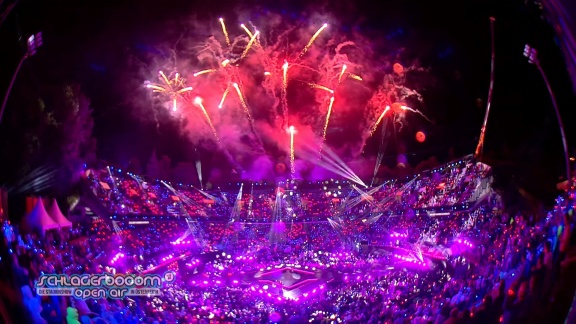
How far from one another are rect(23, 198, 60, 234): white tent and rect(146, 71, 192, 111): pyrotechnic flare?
4.74 metres

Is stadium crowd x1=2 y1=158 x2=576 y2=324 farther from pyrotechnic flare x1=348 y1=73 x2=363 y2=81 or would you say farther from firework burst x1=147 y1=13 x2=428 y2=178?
pyrotechnic flare x1=348 y1=73 x2=363 y2=81

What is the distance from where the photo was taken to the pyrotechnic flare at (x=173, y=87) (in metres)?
10.5

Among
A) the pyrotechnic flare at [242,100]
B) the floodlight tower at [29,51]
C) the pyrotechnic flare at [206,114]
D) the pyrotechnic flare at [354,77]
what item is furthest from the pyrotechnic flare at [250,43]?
the floodlight tower at [29,51]

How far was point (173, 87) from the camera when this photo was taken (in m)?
10.9

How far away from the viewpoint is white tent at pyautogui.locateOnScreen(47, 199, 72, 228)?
6.89 meters

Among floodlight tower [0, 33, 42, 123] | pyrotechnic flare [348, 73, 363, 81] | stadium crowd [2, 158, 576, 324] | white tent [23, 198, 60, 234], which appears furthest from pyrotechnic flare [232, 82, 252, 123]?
white tent [23, 198, 60, 234]

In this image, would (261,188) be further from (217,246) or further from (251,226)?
(217,246)

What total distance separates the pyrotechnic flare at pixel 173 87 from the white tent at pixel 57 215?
4.32 meters

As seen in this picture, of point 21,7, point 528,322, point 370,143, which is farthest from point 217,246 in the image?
point 528,322

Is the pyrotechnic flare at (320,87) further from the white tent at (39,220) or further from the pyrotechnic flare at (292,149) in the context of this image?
the white tent at (39,220)

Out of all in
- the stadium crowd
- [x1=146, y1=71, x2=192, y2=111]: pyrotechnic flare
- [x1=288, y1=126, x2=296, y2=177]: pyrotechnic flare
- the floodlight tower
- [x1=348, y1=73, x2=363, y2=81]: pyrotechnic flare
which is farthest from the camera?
[x1=288, y1=126, x2=296, y2=177]: pyrotechnic flare

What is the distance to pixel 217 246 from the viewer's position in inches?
590

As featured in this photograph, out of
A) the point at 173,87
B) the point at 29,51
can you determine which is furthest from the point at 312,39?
the point at 29,51

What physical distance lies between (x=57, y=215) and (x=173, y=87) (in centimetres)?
491
